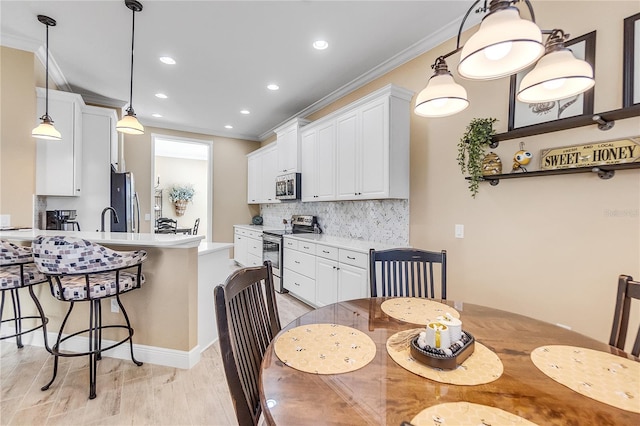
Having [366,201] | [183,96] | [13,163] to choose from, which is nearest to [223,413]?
[366,201]

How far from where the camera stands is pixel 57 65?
3375 mm

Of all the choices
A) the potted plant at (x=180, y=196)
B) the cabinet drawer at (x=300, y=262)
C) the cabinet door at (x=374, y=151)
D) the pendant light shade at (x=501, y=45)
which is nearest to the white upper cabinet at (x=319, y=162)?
the cabinet door at (x=374, y=151)

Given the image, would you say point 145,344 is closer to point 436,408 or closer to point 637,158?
point 436,408

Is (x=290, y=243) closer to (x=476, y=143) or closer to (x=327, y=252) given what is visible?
(x=327, y=252)

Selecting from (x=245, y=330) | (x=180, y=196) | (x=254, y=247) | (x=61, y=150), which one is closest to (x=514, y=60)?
(x=245, y=330)

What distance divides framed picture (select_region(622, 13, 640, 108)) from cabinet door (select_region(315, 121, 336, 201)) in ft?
8.43

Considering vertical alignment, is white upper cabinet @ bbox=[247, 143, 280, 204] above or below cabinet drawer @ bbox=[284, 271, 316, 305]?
above

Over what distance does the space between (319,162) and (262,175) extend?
7.01ft

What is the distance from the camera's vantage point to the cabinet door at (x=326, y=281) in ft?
10.7

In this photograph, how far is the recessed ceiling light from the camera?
2859 millimetres

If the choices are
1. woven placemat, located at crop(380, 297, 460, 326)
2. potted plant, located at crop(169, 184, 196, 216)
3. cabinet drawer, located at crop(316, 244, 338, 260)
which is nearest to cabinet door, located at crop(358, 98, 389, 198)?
cabinet drawer, located at crop(316, 244, 338, 260)

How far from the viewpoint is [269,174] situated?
5551mm

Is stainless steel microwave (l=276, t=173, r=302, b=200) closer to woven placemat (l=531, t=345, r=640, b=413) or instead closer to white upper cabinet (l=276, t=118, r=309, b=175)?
white upper cabinet (l=276, t=118, r=309, b=175)

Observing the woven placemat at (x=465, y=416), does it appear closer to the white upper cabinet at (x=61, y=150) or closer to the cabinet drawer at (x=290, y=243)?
the cabinet drawer at (x=290, y=243)
